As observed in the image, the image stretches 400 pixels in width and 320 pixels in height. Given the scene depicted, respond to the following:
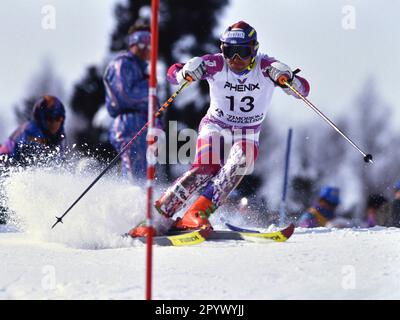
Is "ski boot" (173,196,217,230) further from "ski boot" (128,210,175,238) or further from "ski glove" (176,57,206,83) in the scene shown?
"ski glove" (176,57,206,83)

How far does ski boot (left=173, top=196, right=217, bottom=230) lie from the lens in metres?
5.79

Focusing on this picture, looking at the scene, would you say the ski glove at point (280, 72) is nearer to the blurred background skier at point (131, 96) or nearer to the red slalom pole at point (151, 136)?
the red slalom pole at point (151, 136)

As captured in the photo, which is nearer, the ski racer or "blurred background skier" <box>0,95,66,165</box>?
"blurred background skier" <box>0,95,66,165</box>

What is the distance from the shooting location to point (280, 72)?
18.8 feet

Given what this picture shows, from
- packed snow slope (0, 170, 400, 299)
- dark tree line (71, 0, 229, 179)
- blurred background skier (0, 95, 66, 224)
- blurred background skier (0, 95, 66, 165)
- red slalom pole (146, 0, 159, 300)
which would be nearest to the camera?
red slalom pole (146, 0, 159, 300)

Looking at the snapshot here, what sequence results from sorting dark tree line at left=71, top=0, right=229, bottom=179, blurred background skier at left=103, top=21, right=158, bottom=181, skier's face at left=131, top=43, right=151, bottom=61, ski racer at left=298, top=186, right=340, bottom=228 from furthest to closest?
dark tree line at left=71, top=0, right=229, bottom=179 → ski racer at left=298, top=186, right=340, bottom=228 → skier's face at left=131, top=43, right=151, bottom=61 → blurred background skier at left=103, top=21, right=158, bottom=181

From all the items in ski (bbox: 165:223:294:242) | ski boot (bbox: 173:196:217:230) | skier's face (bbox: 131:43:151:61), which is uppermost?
skier's face (bbox: 131:43:151:61)

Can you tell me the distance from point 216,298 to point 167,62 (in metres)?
10.7

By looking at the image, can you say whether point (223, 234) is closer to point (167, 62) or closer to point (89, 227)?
point (89, 227)

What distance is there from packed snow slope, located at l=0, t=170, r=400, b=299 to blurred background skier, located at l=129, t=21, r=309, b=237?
472 millimetres

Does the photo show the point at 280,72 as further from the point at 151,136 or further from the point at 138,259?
the point at 151,136

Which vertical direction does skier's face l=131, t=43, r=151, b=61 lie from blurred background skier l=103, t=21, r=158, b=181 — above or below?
above

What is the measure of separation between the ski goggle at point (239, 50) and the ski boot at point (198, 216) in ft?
4.19

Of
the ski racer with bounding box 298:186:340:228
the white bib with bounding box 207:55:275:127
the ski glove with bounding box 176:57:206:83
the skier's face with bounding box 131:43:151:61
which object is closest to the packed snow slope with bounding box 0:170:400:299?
the white bib with bounding box 207:55:275:127
